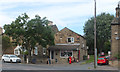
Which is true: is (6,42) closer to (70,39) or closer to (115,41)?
(70,39)

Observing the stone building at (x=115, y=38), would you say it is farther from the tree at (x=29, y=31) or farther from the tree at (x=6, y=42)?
the tree at (x=6, y=42)

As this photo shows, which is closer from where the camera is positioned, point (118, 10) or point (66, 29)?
point (118, 10)

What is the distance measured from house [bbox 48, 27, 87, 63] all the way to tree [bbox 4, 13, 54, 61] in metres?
7.16

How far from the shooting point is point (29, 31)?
3844 centimetres

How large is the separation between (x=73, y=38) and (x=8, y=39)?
1616 cm

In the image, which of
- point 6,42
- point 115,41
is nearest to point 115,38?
point 115,41

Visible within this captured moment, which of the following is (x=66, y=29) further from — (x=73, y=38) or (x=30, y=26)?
(x=30, y=26)

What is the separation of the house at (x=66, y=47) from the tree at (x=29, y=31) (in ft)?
23.5

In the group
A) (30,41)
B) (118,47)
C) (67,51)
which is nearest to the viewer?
(118,47)

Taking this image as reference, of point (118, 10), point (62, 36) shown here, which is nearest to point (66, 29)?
point (62, 36)

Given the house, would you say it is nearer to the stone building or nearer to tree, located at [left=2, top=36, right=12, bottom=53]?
the stone building

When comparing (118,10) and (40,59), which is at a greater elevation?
(118,10)

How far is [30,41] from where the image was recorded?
3894 cm

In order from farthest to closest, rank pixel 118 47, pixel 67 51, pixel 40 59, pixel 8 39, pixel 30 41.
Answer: pixel 8 39
pixel 67 51
pixel 40 59
pixel 30 41
pixel 118 47
